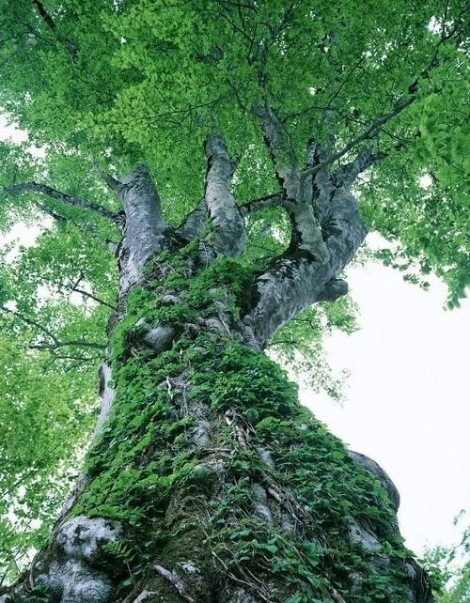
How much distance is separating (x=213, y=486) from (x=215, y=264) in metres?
3.02

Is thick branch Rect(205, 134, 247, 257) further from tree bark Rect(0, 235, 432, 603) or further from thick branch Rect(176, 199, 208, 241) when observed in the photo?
tree bark Rect(0, 235, 432, 603)

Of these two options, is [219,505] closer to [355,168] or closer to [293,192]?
[293,192]

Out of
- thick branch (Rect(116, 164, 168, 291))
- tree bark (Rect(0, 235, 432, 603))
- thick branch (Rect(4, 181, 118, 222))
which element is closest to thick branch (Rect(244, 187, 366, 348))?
tree bark (Rect(0, 235, 432, 603))

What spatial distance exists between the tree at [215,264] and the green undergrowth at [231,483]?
1 centimetres

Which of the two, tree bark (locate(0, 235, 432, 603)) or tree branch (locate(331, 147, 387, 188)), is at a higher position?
tree branch (locate(331, 147, 387, 188))

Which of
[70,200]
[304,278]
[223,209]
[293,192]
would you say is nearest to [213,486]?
[304,278]

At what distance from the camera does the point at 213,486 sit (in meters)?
2.52

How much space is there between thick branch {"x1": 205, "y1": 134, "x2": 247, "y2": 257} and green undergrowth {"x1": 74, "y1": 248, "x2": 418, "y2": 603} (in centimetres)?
194

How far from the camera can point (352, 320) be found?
12.7m

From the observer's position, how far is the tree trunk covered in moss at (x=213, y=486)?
1998mm

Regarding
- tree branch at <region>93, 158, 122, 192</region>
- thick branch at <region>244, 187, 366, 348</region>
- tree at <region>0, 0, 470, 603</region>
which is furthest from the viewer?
tree branch at <region>93, 158, 122, 192</region>

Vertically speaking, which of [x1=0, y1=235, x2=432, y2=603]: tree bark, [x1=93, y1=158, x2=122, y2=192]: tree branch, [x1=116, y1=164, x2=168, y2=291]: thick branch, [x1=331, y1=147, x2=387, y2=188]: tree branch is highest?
[x1=331, y1=147, x2=387, y2=188]: tree branch

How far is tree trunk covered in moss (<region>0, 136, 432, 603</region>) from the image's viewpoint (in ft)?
6.56

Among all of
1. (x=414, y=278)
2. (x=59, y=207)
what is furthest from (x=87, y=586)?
(x=59, y=207)
